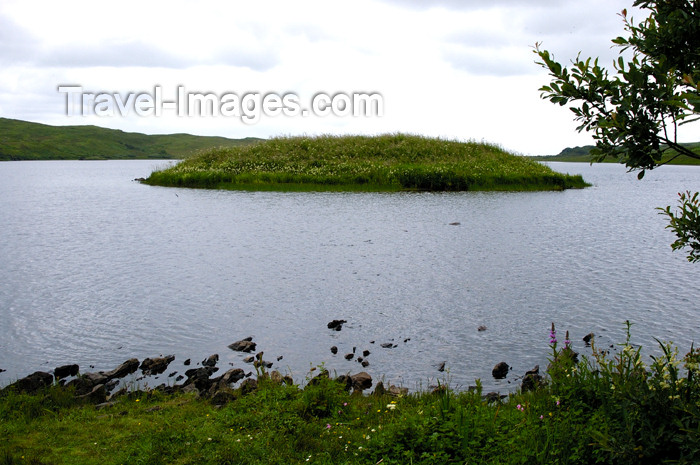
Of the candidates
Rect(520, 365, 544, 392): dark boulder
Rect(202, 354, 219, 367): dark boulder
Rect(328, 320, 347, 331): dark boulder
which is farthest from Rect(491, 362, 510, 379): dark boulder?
Rect(202, 354, 219, 367): dark boulder

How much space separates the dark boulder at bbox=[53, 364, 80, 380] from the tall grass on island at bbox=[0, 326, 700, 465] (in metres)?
1.31

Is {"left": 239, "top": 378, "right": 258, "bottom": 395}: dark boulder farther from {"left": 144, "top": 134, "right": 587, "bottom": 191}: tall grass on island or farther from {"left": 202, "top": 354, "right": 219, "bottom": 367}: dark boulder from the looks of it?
{"left": 144, "top": 134, "right": 587, "bottom": 191}: tall grass on island

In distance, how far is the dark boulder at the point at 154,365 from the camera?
468 inches

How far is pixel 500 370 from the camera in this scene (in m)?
11.4

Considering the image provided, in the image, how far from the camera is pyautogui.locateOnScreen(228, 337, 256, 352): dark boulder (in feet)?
42.5

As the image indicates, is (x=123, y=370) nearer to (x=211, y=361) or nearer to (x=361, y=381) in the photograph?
(x=211, y=361)

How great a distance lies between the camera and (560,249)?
2483 cm

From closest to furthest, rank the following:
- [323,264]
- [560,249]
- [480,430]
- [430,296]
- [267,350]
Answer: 1. [480,430]
2. [267,350]
3. [430,296]
4. [323,264]
5. [560,249]

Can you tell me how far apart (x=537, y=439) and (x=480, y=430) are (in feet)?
2.68

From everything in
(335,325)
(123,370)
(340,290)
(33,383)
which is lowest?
(123,370)

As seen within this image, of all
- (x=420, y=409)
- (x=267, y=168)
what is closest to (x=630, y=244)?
(x=420, y=409)

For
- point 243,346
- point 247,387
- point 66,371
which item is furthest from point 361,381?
point 66,371

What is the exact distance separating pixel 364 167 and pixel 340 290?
40.8m

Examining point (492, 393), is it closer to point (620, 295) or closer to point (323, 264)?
point (620, 295)
